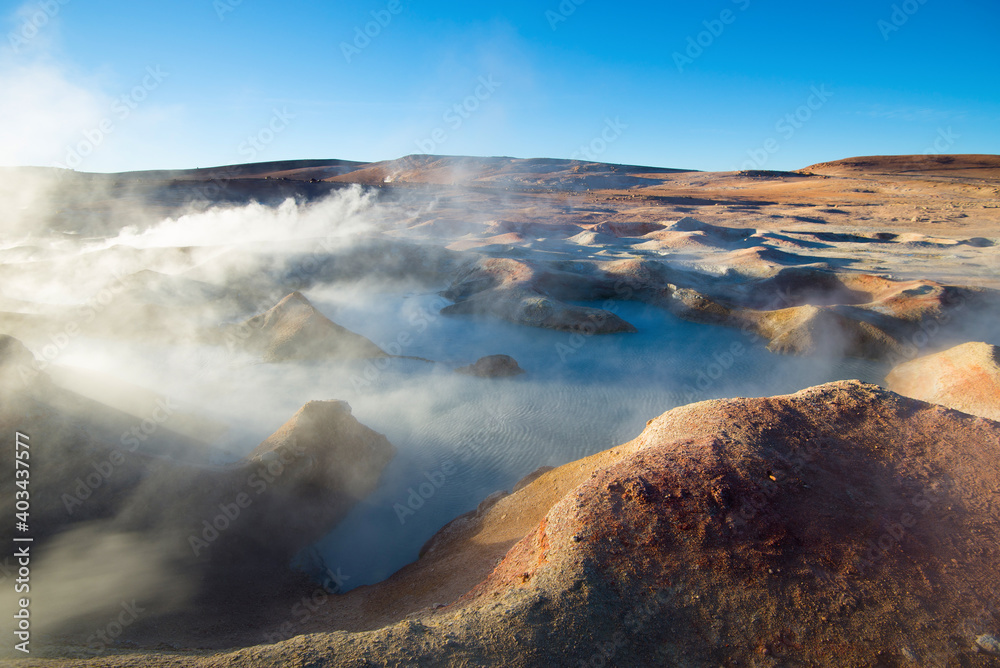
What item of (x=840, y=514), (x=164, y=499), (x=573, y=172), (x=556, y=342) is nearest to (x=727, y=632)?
(x=840, y=514)

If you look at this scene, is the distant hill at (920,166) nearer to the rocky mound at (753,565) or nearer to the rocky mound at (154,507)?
the rocky mound at (753,565)

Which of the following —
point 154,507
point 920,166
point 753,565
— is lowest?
point 154,507

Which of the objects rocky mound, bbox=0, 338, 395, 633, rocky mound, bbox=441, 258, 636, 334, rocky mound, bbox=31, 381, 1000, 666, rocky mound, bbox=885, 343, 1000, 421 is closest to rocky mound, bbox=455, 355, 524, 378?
rocky mound, bbox=441, 258, 636, 334

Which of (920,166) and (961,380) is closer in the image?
(961,380)

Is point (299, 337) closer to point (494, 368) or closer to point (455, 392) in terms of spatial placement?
point (455, 392)

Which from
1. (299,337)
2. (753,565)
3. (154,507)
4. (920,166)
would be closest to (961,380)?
(753,565)
